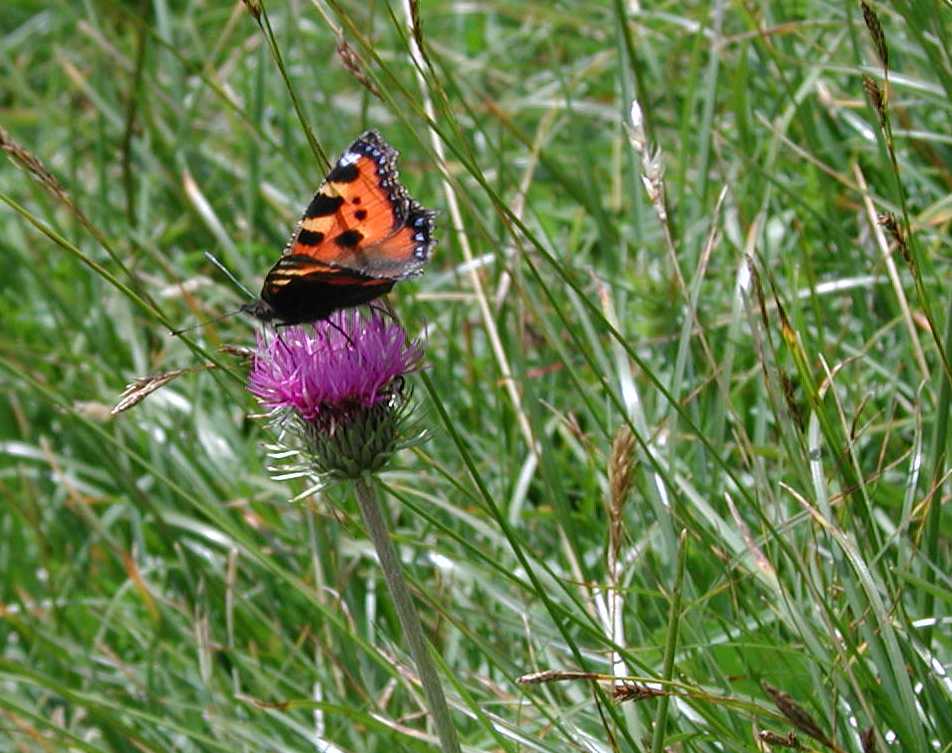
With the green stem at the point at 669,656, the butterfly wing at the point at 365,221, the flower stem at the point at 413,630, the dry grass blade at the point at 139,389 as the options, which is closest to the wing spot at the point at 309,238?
the butterfly wing at the point at 365,221

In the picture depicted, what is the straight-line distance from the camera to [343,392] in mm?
1953

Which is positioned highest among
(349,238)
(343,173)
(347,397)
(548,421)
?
(343,173)

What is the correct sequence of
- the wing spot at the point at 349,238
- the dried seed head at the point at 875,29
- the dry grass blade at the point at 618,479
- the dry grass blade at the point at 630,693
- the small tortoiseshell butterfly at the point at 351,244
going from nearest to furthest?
the dry grass blade at the point at 630,693 → the dried seed head at the point at 875,29 → the dry grass blade at the point at 618,479 → the small tortoiseshell butterfly at the point at 351,244 → the wing spot at the point at 349,238

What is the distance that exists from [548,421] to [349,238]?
1.41 metres

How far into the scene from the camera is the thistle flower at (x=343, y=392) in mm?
1925

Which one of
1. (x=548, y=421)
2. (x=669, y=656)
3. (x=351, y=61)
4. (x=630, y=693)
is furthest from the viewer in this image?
(x=548, y=421)

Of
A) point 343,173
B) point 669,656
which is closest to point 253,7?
point 343,173

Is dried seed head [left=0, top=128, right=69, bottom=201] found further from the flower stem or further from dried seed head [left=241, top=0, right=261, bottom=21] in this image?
the flower stem

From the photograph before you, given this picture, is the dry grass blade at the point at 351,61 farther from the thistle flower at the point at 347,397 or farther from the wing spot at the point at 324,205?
the thistle flower at the point at 347,397

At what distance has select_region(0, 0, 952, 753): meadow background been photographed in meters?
2.16

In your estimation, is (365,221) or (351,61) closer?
(351,61)

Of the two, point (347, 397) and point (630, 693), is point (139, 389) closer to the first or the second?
point (347, 397)

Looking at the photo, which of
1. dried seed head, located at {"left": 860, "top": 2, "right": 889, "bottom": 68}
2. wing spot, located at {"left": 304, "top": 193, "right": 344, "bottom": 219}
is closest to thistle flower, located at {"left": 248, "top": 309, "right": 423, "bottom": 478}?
wing spot, located at {"left": 304, "top": 193, "right": 344, "bottom": 219}

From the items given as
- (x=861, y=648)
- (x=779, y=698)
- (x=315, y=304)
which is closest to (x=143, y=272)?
(x=315, y=304)
